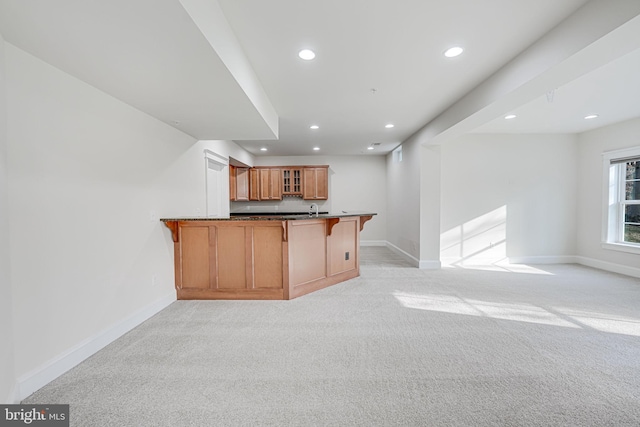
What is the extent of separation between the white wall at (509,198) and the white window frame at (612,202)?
0.57 m

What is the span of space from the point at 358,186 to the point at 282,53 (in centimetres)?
570

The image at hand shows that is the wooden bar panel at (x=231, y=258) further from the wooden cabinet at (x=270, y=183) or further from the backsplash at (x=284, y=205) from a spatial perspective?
the backsplash at (x=284, y=205)

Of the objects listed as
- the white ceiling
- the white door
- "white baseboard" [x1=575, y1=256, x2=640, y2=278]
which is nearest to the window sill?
"white baseboard" [x1=575, y1=256, x2=640, y2=278]

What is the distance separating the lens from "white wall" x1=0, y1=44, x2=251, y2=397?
1756 mm

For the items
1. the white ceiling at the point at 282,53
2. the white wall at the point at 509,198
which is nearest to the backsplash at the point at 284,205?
the white wall at the point at 509,198

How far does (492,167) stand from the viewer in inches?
221

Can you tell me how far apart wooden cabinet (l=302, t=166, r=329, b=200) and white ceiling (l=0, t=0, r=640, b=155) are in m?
3.58

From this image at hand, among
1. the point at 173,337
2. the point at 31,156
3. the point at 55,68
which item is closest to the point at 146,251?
the point at 173,337

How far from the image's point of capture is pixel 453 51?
2.46 meters

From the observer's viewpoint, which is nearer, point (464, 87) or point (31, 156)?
point (31, 156)

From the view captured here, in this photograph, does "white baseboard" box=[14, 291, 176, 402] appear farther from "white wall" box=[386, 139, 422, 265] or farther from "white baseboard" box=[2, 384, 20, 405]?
"white wall" box=[386, 139, 422, 265]

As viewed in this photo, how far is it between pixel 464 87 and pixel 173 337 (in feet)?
13.4

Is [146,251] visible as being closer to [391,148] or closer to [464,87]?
[464,87]

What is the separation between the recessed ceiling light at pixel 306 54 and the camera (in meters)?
2.46
